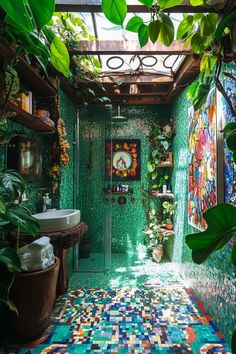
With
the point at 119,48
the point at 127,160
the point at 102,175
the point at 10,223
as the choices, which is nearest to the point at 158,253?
the point at 102,175

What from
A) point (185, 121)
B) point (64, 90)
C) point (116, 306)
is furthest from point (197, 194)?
point (64, 90)

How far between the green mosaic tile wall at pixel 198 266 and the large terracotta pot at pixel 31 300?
1.31 meters

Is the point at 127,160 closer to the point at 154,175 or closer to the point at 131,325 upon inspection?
→ the point at 154,175

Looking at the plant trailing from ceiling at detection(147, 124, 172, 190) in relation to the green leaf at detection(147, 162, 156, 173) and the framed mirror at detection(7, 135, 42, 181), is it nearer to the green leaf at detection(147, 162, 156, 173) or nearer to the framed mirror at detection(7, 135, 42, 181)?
the green leaf at detection(147, 162, 156, 173)

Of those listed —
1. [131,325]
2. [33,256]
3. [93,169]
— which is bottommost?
[131,325]

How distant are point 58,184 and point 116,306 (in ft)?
4.69

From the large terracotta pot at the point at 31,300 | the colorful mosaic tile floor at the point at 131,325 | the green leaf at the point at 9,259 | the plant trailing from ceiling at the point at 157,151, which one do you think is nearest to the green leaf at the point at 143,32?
the green leaf at the point at 9,259

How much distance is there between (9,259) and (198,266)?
1.79 meters

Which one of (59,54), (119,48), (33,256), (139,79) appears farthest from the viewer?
(139,79)

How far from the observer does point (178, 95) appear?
3.05 m

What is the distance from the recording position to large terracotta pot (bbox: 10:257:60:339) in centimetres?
155

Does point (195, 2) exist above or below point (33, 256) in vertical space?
above

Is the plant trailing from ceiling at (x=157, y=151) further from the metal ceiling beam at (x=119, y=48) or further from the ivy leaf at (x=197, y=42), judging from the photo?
the ivy leaf at (x=197, y=42)

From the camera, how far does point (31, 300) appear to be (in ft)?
5.17
